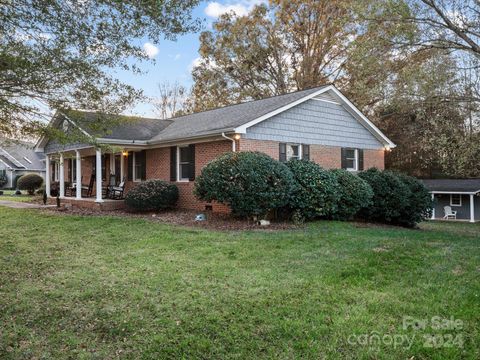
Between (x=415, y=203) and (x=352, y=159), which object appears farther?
(x=352, y=159)

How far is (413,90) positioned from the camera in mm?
11109

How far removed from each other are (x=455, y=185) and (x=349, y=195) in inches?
694

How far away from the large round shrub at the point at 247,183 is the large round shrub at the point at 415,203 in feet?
18.5

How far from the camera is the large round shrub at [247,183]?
10.9 metres

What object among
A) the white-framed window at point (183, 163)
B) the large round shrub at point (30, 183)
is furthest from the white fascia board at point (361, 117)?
the large round shrub at point (30, 183)

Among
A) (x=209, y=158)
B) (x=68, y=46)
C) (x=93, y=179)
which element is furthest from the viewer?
(x=93, y=179)

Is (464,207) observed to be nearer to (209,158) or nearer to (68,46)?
(209,158)

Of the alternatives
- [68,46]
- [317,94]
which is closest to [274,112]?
[317,94]

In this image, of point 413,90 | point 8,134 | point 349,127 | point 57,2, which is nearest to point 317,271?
point 57,2

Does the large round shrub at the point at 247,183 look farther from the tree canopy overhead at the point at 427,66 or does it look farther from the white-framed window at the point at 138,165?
the white-framed window at the point at 138,165

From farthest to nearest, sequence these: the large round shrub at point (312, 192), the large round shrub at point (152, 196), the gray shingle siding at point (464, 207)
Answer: the gray shingle siding at point (464, 207) < the large round shrub at point (152, 196) < the large round shrub at point (312, 192)

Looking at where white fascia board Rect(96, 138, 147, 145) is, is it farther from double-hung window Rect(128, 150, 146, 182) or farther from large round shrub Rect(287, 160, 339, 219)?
large round shrub Rect(287, 160, 339, 219)

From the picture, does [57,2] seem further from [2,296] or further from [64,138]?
[2,296]

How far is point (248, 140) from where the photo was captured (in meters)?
13.1
